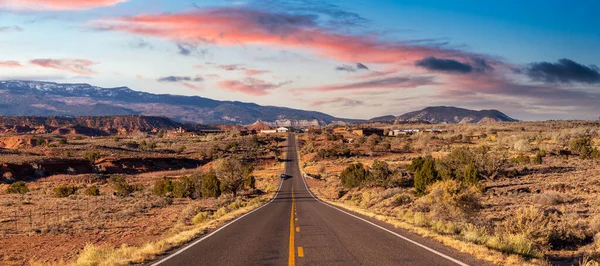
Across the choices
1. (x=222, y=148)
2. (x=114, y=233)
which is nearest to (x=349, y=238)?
(x=114, y=233)

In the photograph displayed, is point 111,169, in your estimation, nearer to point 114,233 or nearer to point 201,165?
point 201,165

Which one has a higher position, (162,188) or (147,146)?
(147,146)

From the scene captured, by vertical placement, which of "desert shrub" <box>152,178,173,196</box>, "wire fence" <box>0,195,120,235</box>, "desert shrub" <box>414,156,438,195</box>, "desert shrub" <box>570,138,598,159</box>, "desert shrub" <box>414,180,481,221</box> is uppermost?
"desert shrub" <box>570,138,598,159</box>

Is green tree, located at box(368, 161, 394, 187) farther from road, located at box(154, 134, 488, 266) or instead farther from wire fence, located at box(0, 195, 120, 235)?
road, located at box(154, 134, 488, 266)

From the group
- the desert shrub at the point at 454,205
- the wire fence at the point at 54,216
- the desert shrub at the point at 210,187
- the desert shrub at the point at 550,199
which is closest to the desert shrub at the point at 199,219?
the wire fence at the point at 54,216

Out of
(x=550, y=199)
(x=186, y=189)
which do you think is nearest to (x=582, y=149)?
(x=550, y=199)

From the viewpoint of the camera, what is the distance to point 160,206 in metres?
39.4

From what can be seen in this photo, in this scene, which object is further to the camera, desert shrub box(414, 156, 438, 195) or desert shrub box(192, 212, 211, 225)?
desert shrub box(414, 156, 438, 195)

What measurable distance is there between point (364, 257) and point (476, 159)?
4581 cm

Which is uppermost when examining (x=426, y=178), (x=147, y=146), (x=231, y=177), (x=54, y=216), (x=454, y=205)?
(x=454, y=205)

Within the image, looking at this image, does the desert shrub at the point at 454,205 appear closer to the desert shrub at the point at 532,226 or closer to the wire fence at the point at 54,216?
the desert shrub at the point at 532,226

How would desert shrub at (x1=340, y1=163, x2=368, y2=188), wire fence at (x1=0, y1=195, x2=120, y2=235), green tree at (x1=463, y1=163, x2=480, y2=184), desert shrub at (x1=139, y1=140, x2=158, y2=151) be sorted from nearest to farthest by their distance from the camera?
wire fence at (x1=0, y1=195, x2=120, y2=235)
green tree at (x1=463, y1=163, x2=480, y2=184)
desert shrub at (x1=340, y1=163, x2=368, y2=188)
desert shrub at (x1=139, y1=140, x2=158, y2=151)

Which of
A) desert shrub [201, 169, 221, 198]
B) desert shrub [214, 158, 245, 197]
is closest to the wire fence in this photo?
desert shrub [201, 169, 221, 198]

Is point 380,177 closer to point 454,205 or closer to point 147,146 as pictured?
point 454,205
